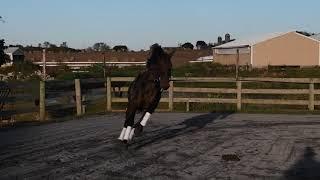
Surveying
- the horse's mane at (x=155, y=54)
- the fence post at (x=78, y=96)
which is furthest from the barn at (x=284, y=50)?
the horse's mane at (x=155, y=54)

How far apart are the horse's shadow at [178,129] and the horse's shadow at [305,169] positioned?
3065 millimetres

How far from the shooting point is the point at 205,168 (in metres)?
9.39

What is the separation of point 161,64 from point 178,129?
388cm

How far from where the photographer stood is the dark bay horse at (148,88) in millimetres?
11453

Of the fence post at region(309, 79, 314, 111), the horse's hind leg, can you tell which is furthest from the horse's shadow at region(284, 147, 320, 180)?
the fence post at region(309, 79, 314, 111)

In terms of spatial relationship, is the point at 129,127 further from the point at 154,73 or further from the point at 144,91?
the point at 154,73

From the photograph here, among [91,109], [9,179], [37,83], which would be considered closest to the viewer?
[9,179]

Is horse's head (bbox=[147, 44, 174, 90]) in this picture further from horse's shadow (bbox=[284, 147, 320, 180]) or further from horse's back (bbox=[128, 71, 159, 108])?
horse's shadow (bbox=[284, 147, 320, 180])

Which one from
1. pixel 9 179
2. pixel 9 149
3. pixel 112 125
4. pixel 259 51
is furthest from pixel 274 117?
pixel 259 51

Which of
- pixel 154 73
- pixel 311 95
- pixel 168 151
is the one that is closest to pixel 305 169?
pixel 168 151

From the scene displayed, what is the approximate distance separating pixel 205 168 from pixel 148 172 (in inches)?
38.5

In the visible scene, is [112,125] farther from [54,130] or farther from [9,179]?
[9,179]

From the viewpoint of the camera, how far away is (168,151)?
11.1m

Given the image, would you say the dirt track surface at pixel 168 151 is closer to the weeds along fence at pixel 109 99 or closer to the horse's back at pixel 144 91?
the horse's back at pixel 144 91
